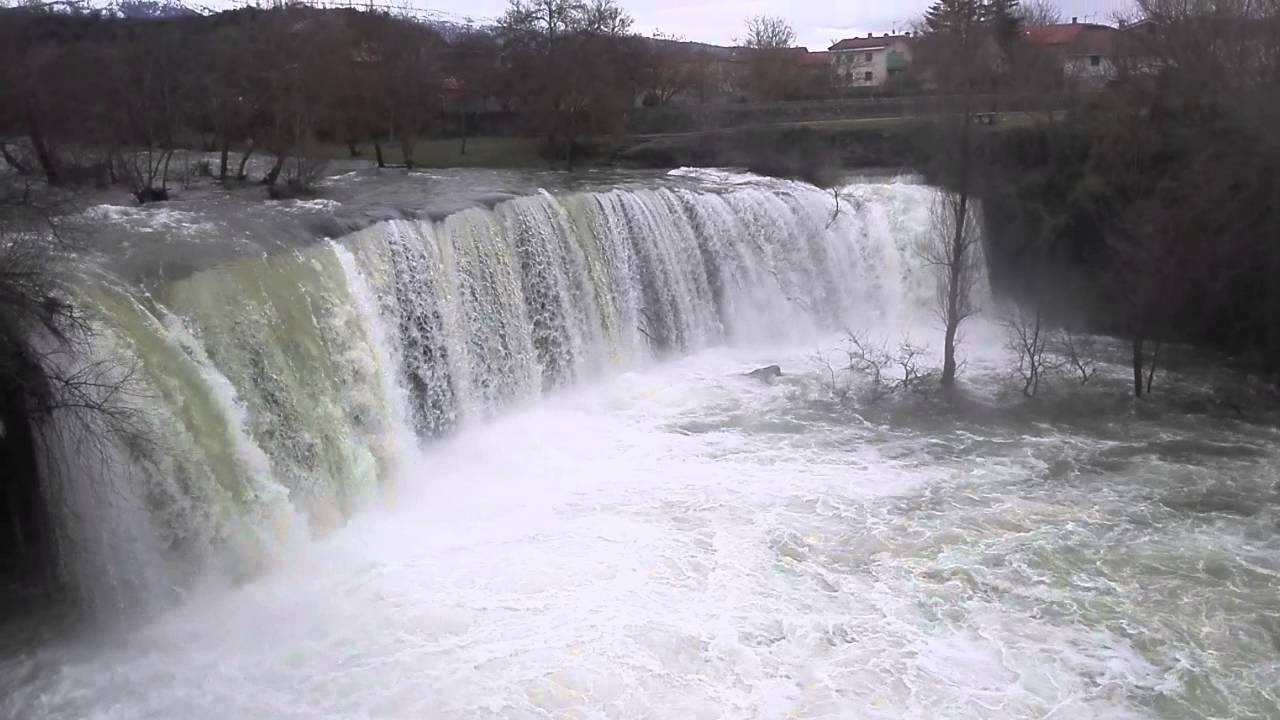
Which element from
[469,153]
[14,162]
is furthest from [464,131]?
[14,162]

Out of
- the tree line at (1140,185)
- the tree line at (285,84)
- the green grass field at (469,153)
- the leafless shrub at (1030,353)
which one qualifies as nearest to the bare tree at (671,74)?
the tree line at (285,84)

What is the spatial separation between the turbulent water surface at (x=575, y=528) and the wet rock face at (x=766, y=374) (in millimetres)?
123

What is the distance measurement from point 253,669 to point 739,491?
5.37 meters

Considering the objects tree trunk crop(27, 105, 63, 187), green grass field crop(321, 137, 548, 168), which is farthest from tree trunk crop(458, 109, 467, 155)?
tree trunk crop(27, 105, 63, 187)

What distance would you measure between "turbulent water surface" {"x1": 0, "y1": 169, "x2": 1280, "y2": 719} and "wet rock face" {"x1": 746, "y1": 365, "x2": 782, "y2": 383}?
0.40 feet

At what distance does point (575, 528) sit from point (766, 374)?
617 cm

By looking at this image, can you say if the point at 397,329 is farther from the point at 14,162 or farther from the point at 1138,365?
the point at 1138,365

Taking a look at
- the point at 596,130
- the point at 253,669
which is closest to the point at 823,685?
the point at 253,669

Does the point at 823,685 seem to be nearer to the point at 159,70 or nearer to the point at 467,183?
the point at 467,183

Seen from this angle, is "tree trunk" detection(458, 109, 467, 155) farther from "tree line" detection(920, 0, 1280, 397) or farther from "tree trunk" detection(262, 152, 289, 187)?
"tree line" detection(920, 0, 1280, 397)

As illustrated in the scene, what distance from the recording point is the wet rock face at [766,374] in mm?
15484

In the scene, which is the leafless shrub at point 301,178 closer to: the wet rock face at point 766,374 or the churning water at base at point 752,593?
the churning water at base at point 752,593

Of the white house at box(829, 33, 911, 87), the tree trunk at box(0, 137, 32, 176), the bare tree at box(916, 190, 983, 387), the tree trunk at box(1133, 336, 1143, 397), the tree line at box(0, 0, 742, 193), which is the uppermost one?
the white house at box(829, 33, 911, 87)

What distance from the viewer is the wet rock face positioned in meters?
15.5
